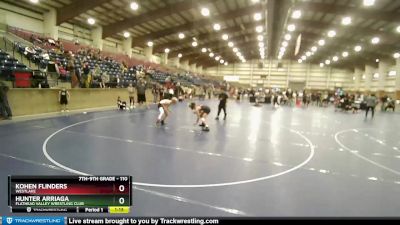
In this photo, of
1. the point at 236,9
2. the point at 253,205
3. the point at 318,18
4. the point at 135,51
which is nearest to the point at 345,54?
the point at 318,18

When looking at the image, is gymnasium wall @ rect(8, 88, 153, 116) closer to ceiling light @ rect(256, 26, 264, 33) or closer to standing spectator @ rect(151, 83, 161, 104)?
standing spectator @ rect(151, 83, 161, 104)

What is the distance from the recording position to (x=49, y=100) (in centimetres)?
1519

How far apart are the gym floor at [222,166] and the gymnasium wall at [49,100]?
263cm

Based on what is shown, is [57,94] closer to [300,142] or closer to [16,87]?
[16,87]

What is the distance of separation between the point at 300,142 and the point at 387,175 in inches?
147

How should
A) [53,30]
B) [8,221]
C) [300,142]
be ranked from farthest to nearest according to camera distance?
[53,30] → [300,142] → [8,221]

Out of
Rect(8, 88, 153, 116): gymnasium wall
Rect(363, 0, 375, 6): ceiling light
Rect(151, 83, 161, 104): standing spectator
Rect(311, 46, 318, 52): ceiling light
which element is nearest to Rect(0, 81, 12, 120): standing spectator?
Rect(8, 88, 153, 116): gymnasium wall

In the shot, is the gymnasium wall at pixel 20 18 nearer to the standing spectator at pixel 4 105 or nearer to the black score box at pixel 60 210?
the standing spectator at pixel 4 105

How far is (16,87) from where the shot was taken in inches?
539

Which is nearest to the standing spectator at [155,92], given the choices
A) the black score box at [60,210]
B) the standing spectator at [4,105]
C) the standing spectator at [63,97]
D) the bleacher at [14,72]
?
the standing spectator at [63,97]

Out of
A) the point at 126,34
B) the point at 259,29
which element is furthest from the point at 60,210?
the point at 259,29
